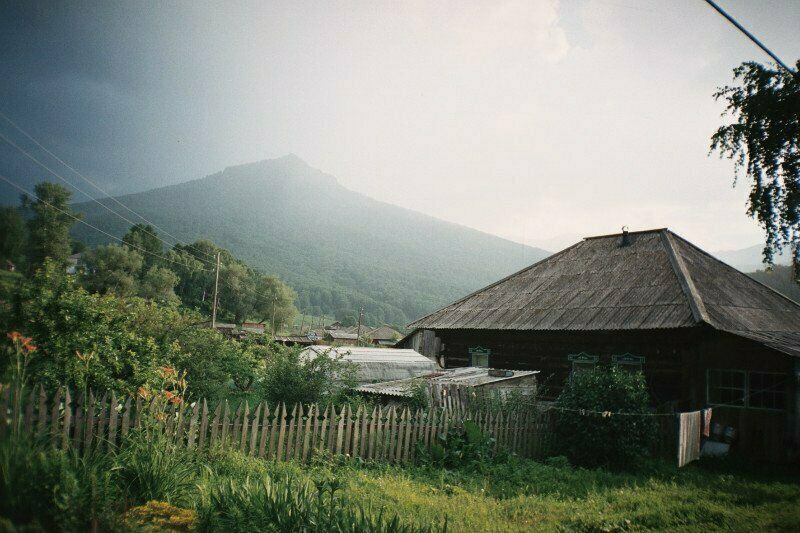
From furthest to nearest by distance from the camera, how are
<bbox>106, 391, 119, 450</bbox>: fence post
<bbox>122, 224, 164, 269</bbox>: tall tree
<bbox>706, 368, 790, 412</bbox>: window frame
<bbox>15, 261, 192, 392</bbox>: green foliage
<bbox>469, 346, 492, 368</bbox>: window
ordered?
<bbox>122, 224, 164, 269</bbox>: tall tree
<bbox>469, 346, 492, 368</bbox>: window
<bbox>706, 368, 790, 412</bbox>: window frame
<bbox>15, 261, 192, 392</bbox>: green foliage
<bbox>106, 391, 119, 450</bbox>: fence post

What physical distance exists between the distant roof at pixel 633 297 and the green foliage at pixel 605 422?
3.86 metres

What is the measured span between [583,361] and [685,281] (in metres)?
4.08

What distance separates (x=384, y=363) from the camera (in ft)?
57.1

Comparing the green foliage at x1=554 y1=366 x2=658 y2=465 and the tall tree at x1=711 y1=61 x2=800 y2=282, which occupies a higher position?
the tall tree at x1=711 y1=61 x2=800 y2=282

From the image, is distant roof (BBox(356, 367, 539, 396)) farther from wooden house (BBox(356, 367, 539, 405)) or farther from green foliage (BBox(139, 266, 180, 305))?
green foliage (BBox(139, 266, 180, 305))

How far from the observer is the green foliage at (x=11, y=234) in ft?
16.5

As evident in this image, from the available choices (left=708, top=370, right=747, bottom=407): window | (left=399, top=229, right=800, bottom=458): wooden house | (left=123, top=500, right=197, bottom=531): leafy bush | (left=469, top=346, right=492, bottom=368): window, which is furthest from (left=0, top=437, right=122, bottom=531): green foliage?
(left=469, top=346, right=492, bottom=368): window

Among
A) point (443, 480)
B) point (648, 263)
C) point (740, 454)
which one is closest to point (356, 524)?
point (443, 480)

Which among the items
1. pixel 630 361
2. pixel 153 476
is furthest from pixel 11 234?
pixel 630 361

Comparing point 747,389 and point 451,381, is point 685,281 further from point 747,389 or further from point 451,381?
point 451,381

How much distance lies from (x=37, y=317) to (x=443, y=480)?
778 centimetres

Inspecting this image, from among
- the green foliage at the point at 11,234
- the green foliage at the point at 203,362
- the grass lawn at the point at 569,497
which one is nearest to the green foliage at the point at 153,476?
the grass lawn at the point at 569,497

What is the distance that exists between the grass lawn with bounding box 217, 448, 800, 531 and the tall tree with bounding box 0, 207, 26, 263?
14.5 feet

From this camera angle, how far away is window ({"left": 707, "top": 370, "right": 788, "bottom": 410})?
483 inches
